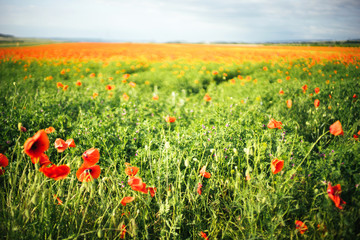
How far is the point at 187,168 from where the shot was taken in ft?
6.88

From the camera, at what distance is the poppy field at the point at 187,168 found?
1.39 m

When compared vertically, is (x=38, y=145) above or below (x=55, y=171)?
above

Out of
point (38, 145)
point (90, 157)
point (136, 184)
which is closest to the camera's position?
point (38, 145)

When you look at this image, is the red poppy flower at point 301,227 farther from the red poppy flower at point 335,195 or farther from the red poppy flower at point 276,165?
the red poppy flower at point 276,165

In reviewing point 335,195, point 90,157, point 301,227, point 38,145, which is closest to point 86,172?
point 90,157

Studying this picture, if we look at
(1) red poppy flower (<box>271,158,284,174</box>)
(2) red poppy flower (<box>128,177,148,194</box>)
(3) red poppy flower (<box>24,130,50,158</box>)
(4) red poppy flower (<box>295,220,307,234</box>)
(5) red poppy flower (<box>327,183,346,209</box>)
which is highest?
(3) red poppy flower (<box>24,130,50,158</box>)

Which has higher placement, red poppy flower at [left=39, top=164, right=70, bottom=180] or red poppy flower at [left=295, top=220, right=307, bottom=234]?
red poppy flower at [left=39, top=164, right=70, bottom=180]

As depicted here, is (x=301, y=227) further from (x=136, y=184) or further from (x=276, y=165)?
(x=136, y=184)

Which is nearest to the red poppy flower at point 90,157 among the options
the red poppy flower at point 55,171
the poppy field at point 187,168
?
the poppy field at point 187,168

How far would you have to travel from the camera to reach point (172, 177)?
6.06 feet

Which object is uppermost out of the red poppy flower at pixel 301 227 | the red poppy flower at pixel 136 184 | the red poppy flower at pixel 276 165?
the red poppy flower at pixel 276 165

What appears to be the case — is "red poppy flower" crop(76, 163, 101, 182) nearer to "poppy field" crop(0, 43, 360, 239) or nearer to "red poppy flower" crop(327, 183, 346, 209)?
"poppy field" crop(0, 43, 360, 239)

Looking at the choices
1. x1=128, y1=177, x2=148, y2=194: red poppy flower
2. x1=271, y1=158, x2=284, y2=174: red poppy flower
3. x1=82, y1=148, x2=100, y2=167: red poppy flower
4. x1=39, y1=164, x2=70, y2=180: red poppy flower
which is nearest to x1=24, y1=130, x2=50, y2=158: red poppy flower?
x1=39, y1=164, x2=70, y2=180: red poppy flower

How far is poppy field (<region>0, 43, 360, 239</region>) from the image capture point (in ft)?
4.56
